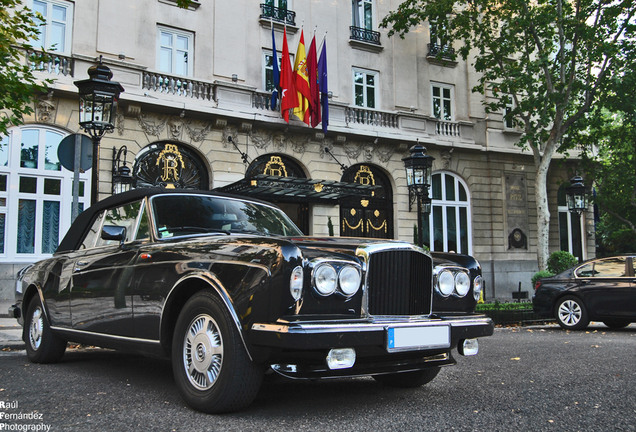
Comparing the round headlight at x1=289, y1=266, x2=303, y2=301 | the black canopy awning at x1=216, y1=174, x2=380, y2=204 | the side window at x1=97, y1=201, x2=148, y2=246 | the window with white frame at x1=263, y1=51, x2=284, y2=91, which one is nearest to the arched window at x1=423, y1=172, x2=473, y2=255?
the black canopy awning at x1=216, y1=174, x2=380, y2=204

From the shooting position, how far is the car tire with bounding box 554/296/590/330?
11711 mm

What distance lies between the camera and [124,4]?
59.9 ft

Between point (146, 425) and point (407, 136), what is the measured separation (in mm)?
20421

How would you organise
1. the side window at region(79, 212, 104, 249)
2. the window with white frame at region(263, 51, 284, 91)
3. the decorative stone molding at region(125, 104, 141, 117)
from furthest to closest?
the window with white frame at region(263, 51, 284, 91), the decorative stone molding at region(125, 104, 141, 117), the side window at region(79, 212, 104, 249)

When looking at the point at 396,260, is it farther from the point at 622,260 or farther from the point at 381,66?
the point at 381,66

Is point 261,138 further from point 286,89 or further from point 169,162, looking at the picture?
point 169,162

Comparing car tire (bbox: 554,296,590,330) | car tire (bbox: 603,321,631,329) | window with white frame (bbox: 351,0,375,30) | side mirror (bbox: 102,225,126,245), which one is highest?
window with white frame (bbox: 351,0,375,30)

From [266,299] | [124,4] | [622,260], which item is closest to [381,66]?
[124,4]

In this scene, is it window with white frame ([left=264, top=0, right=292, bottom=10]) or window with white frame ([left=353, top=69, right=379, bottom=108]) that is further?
window with white frame ([left=353, top=69, right=379, bottom=108])

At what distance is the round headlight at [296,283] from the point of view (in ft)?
12.0

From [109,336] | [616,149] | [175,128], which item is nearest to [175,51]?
[175,128]

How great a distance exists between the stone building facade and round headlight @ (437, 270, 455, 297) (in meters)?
13.5

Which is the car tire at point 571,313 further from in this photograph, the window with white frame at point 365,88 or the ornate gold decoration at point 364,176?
the window with white frame at point 365,88

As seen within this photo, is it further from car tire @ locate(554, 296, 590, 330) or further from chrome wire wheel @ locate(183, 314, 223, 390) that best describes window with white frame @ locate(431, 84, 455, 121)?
chrome wire wheel @ locate(183, 314, 223, 390)
